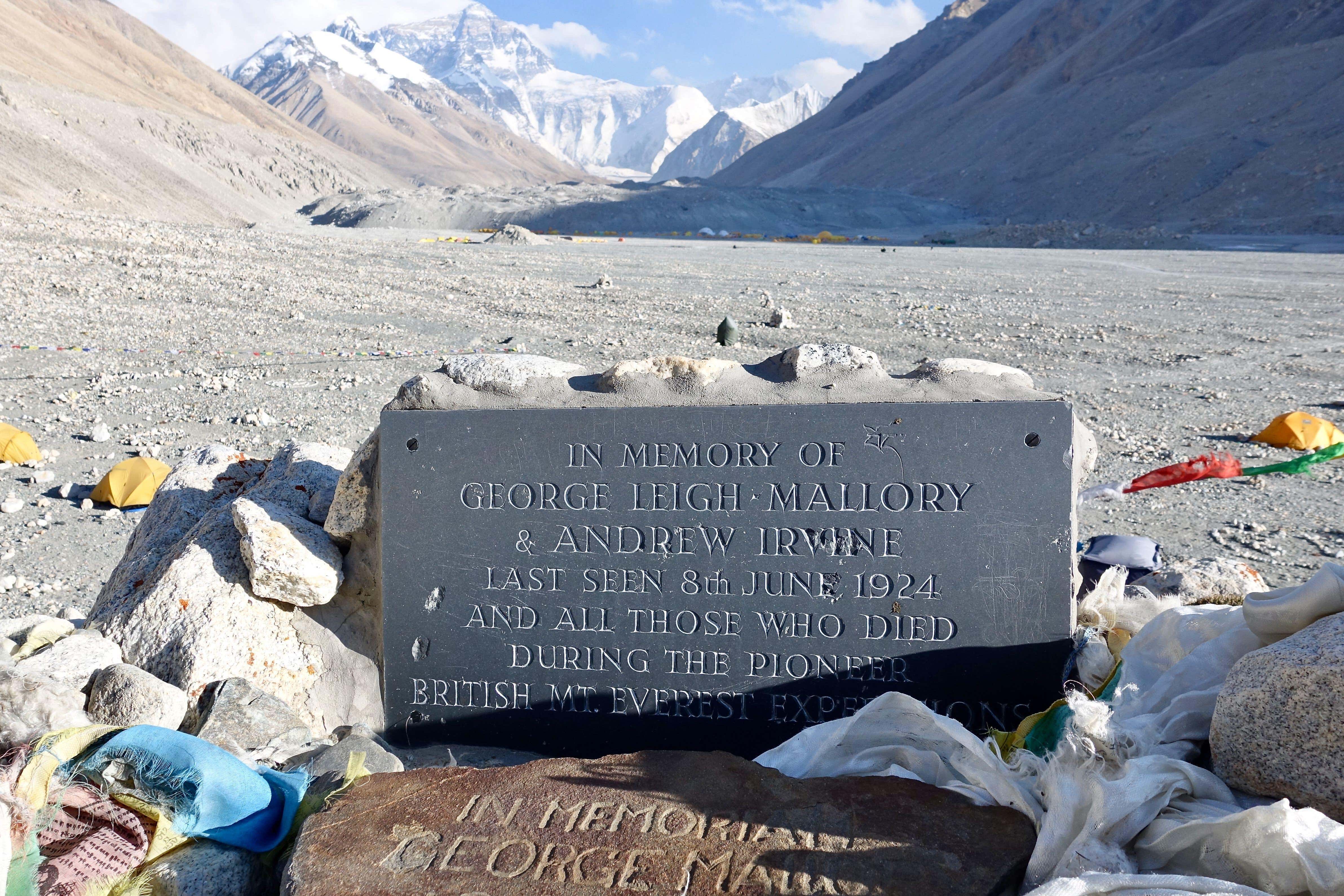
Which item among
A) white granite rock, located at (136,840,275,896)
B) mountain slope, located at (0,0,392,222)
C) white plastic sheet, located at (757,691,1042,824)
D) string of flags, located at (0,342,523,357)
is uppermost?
mountain slope, located at (0,0,392,222)

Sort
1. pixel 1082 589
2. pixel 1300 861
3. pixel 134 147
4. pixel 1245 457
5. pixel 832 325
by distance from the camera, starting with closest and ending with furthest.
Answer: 1. pixel 1300 861
2. pixel 1082 589
3. pixel 1245 457
4. pixel 832 325
5. pixel 134 147

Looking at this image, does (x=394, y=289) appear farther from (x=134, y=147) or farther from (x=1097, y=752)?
(x=134, y=147)

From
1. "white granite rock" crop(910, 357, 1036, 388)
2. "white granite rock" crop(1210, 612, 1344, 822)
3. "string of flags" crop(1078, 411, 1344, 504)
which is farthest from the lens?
"string of flags" crop(1078, 411, 1344, 504)

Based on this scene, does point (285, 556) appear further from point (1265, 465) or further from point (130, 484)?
point (1265, 465)

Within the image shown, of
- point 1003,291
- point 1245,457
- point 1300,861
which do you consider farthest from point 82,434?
point 1003,291

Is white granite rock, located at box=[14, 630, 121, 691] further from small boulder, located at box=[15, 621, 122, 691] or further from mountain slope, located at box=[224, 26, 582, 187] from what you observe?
mountain slope, located at box=[224, 26, 582, 187]

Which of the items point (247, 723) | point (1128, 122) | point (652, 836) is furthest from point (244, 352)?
point (1128, 122)

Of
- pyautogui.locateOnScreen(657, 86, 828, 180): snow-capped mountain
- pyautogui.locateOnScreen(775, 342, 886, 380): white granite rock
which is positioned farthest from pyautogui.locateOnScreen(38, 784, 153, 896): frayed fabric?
pyautogui.locateOnScreen(657, 86, 828, 180): snow-capped mountain
